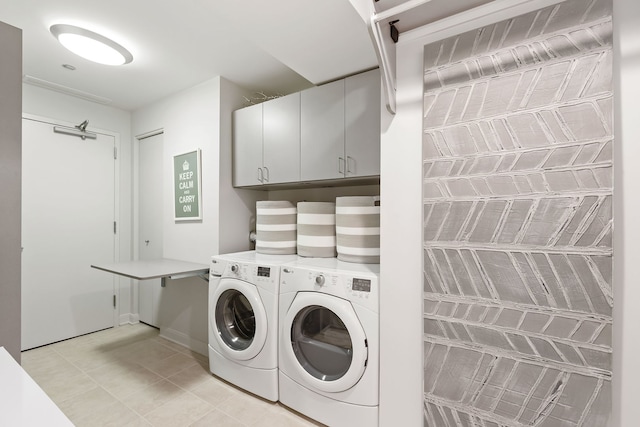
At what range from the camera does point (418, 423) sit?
1421mm

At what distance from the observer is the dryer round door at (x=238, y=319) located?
1876 millimetres

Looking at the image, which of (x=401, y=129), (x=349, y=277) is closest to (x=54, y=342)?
(x=349, y=277)

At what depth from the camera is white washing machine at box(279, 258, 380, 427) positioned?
1522mm

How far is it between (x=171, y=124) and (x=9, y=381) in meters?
2.76

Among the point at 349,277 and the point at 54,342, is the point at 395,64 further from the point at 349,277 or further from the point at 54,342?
the point at 54,342

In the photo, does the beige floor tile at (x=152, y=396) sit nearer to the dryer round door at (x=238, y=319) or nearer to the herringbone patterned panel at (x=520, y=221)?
the dryer round door at (x=238, y=319)

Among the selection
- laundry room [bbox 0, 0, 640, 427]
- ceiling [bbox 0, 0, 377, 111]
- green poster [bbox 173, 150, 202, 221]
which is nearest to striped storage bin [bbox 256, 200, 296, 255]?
laundry room [bbox 0, 0, 640, 427]

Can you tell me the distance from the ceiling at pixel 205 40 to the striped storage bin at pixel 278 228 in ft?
3.32

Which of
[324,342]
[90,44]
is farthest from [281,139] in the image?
[324,342]

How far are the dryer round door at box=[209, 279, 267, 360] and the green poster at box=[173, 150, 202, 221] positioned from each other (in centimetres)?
89

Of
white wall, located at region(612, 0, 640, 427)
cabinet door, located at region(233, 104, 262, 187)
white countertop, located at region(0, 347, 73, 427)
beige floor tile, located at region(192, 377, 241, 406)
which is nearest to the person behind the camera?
white countertop, located at region(0, 347, 73, 427)

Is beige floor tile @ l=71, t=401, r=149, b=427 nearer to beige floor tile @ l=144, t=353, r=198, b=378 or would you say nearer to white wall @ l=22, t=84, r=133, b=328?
beige floor tile @ l=144, t=353, r=198, b=378

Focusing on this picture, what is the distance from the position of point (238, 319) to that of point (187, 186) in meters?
1.37

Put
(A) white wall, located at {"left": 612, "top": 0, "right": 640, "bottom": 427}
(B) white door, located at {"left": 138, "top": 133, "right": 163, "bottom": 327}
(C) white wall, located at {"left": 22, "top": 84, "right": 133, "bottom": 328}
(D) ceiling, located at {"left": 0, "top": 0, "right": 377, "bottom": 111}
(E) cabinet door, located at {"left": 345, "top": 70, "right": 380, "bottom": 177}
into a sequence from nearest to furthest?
(A) white wall, located at {"left": 612, "top": 0, "right": 640, "bottom": 427}
(D) ceiling, located at {"left": 0, "top": 0, "right": 377, "bottom": 111}
(E) cabinet door, located at {"left": 345, "top": 70, "right": 380, "bottom": 177}
(C) white wall, located at {"left": 22, "top": 84, "right": 133, "bottom": 328}
(B) white door, located at {"left": 138, "top": 133, "right": 163, "bottom": 327}
